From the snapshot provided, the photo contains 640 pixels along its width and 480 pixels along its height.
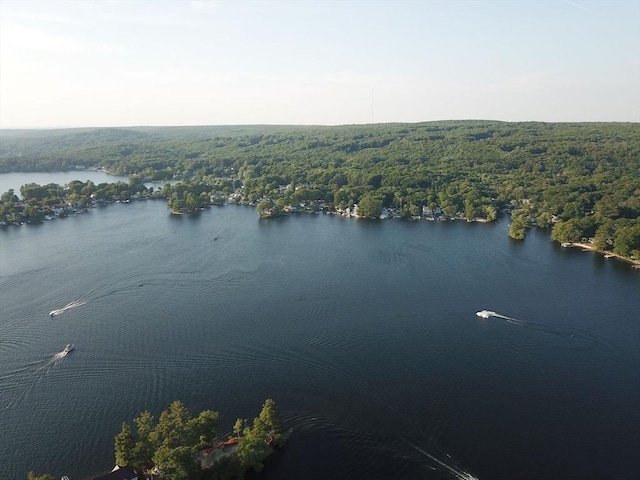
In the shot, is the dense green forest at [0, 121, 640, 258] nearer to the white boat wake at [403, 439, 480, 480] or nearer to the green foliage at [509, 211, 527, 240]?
the green foliage at [509, 211, 527, 240]

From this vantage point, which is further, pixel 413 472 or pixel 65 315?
pixel 65 315

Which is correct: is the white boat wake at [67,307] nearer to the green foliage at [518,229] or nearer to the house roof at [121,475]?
the house roof at [121,475]

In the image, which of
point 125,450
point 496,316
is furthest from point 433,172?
point 125,450

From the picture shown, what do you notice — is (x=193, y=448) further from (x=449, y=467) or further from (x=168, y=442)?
(x=449, y=467)

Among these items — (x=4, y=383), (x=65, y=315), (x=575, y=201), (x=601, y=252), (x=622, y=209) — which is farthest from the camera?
(x=575, y=201)

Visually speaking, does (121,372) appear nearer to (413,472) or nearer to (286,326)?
(286,326)

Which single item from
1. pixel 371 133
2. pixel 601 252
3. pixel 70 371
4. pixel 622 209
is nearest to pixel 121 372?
pixel 70 371
